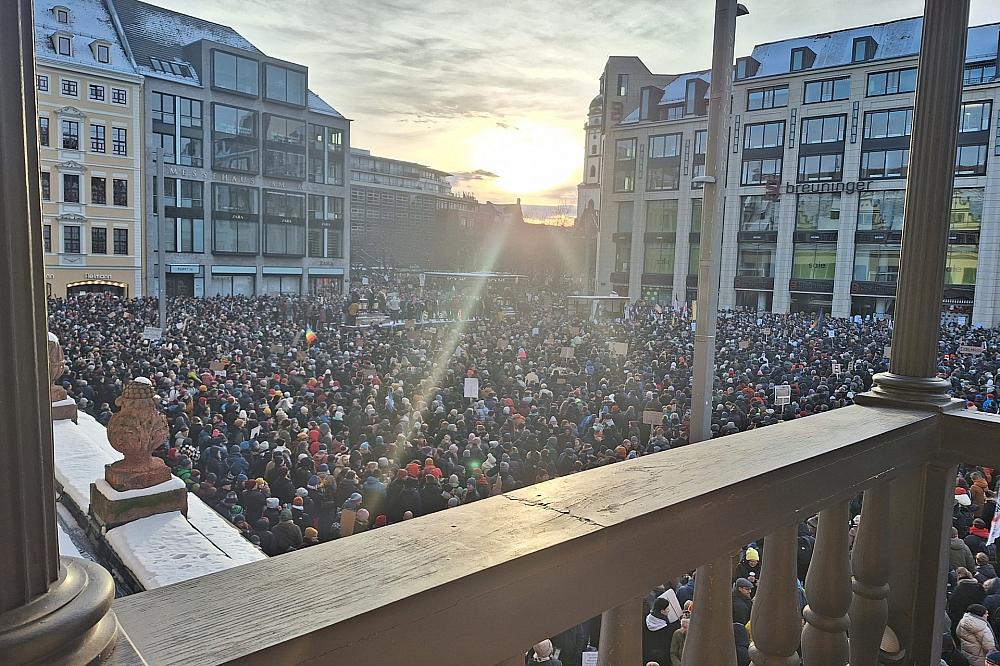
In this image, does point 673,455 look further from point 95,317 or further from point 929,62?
point 95,317

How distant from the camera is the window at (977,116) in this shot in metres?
32.7

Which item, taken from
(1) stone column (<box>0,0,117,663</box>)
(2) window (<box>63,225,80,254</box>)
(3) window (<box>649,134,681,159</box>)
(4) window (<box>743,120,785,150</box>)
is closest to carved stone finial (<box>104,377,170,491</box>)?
(1) stone column (<box>0,0,117,663</box>)

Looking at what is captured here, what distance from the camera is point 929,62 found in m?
2.36

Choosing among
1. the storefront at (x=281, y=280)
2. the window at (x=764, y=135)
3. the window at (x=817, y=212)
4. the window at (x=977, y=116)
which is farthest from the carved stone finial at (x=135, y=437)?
the storefront at (x=281, y=280)

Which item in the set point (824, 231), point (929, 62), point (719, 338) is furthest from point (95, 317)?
point (824, 231)

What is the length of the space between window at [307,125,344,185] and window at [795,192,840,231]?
2952cm

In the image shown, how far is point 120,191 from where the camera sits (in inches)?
1446

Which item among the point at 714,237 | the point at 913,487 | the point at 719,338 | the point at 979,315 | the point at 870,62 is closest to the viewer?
the point at 913,487

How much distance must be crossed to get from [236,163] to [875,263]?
121 ft

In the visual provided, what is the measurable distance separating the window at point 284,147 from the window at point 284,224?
144cm

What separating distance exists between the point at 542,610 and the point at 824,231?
138 feet

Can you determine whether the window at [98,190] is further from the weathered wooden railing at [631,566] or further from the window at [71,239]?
the weathered wooden railing at [631,566]

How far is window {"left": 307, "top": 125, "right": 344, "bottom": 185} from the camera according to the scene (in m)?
48.3

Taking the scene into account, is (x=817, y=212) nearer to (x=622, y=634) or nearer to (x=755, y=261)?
(x=755, y=261)
